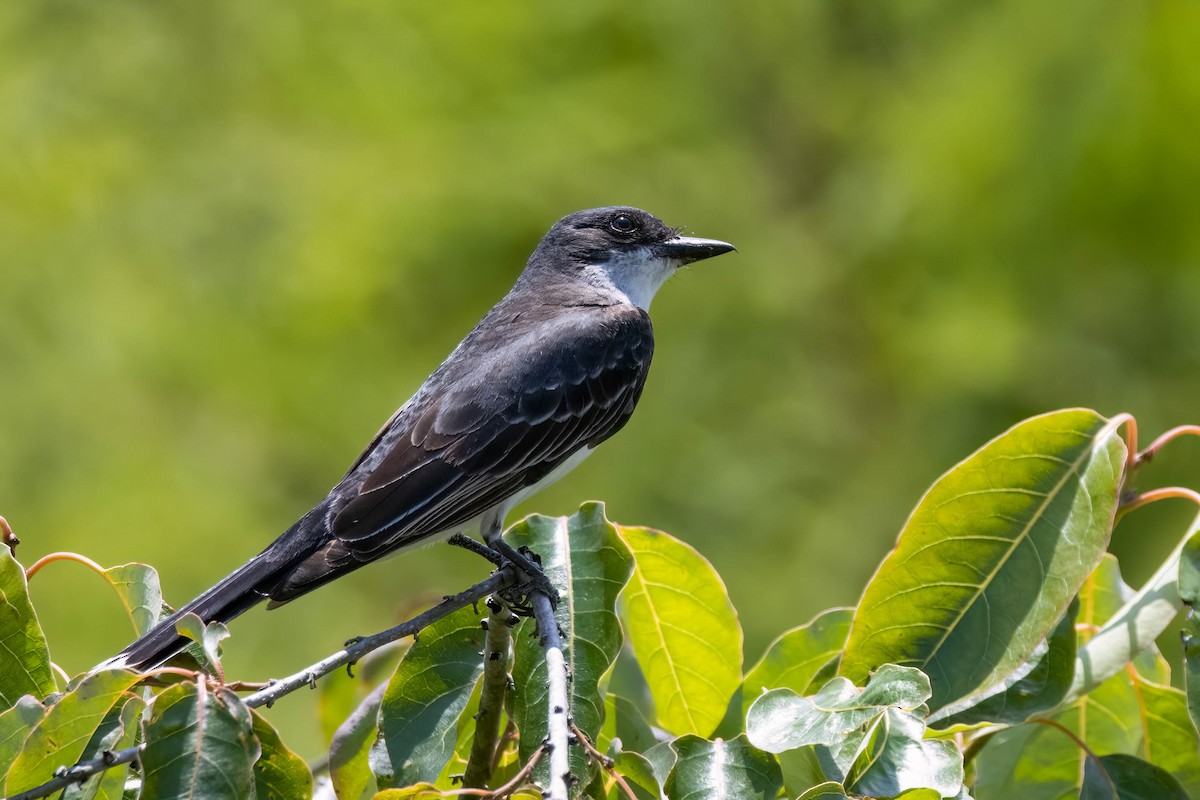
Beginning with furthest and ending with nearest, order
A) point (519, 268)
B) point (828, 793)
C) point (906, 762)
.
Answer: point (519, 268) → point (906, 762) → point (828, 793)

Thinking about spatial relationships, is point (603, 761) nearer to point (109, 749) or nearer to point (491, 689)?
point (491, 689)

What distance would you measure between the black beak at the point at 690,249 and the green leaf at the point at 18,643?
3160 mm

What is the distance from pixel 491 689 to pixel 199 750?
2.33 ft

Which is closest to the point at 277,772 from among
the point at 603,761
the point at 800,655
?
the point at 603,761

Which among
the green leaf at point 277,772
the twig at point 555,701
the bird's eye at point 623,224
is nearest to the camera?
the twig at point 555,701

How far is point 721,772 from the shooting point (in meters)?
2.25

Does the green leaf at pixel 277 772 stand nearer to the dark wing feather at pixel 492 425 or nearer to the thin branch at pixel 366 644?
the thin branch at pixel 366 644

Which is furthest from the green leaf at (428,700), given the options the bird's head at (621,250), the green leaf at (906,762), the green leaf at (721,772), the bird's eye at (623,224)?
the bird's eye at (623,224)

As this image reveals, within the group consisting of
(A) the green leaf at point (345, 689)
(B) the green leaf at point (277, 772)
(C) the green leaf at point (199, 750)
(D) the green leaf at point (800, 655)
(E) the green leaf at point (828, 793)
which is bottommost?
(A) the green leaf at point (345, 689)

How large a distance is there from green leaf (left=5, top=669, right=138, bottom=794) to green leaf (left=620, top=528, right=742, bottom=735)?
1174 mm

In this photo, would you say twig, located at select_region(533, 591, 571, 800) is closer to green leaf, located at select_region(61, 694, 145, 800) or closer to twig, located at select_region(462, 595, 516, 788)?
twig, located at select_region(462, 595, 516, 788)

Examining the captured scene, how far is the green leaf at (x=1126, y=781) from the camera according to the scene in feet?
8.38

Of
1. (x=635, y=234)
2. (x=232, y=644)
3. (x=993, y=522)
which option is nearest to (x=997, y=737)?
(x=993, y=522)

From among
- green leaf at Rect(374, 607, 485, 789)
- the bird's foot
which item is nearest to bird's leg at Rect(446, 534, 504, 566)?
the bird's foot
